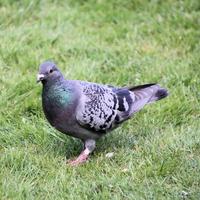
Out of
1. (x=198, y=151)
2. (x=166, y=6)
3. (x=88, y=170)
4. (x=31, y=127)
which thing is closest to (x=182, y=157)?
(x=198, y=151)

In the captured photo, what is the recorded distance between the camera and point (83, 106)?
15.3 ft

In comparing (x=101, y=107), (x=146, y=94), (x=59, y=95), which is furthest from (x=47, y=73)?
(x=146, y=94)

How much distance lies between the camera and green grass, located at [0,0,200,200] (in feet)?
14.3

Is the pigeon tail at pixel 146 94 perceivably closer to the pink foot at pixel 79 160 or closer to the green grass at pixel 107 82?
the green grass at pixel 107 82

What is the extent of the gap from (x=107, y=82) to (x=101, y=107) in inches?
51.7

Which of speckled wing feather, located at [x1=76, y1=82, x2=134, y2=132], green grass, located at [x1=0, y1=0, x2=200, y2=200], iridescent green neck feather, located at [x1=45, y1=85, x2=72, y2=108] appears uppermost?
iridescent green neck feather, located at [x1=45, y1=85, x2=72, y2=108]

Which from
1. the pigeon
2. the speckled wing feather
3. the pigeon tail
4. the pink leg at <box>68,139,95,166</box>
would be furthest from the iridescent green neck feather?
the pigeon tail

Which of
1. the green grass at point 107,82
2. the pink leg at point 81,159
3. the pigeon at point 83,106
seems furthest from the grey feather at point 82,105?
the green grass at point 107,82

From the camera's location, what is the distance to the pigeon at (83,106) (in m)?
4.57

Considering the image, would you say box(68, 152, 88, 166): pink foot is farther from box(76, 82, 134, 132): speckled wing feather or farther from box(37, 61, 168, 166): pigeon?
box(76, 82, 134, 132): speckled wing feather

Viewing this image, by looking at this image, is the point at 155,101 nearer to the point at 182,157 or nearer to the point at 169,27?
the point at 182,157

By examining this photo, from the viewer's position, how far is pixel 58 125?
15.1ft

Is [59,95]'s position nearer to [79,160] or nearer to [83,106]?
[83,106]

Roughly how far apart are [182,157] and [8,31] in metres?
3.04
